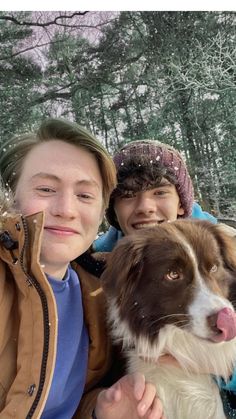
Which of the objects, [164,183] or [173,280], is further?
[164,183]

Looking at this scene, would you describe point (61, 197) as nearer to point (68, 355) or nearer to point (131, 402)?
point (68, 355)

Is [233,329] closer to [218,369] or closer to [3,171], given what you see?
[218,369]

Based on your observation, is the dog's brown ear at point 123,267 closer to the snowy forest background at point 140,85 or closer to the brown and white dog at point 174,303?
the brown and white dog at point 174,303

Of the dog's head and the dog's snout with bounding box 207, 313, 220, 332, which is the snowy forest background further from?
the dog's snout with bounding box 207, 313, 220, 332

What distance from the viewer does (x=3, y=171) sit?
1232mm

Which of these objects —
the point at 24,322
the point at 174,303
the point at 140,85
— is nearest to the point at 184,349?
the point at 174,303

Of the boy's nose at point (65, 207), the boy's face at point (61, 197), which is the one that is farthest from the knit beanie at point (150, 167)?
the boy's nose at point (65, 207)

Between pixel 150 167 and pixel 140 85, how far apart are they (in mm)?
1436

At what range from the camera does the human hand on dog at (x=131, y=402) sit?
3.34 ft

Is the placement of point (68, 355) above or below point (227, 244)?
below

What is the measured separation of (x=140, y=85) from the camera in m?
2.74

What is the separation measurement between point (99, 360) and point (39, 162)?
1.82 feet

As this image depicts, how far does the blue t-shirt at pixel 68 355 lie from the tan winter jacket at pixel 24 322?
12 cm

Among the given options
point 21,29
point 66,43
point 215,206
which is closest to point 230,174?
point 215,206
